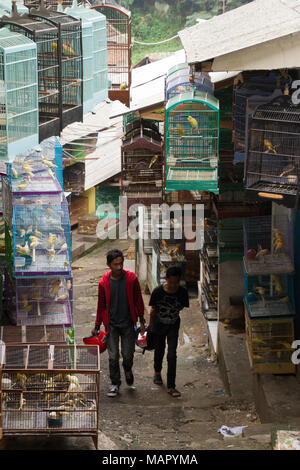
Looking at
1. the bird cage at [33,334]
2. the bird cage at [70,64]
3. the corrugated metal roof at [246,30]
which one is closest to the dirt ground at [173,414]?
the bird cage at [33,334]

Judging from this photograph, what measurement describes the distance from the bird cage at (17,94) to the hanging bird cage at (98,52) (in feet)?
10.2

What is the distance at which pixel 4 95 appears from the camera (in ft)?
24.0

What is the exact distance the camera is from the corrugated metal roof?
282 inches

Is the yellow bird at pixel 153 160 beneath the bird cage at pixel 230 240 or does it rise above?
above

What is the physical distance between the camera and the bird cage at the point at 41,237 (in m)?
8.16

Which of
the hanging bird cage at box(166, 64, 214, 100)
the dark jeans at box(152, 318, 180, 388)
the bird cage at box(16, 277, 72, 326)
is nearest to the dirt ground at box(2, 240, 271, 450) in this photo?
the dark jeans at box(152, 318, 180, 388)

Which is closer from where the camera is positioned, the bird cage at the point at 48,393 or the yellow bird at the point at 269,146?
the bird cage at the point at 48,393

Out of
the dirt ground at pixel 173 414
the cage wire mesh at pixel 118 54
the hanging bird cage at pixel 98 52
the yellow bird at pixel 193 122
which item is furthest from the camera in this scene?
the cage wire mesh at pixel 118 54

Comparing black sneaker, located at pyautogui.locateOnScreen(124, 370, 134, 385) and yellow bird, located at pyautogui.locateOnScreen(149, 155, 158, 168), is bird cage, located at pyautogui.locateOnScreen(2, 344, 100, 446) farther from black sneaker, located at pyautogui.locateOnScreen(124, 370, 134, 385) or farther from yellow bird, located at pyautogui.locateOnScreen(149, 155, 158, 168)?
yellow bird, located at pyautogui.locateOnScreen(149, 155, 158, 168)

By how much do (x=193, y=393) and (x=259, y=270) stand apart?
187 cm

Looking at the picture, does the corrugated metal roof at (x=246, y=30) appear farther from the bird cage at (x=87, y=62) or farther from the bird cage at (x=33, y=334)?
the bird cage at (x=33, y=334)

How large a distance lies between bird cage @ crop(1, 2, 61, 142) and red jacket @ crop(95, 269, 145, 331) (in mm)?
1804

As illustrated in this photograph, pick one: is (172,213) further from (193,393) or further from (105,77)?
(193,393)
